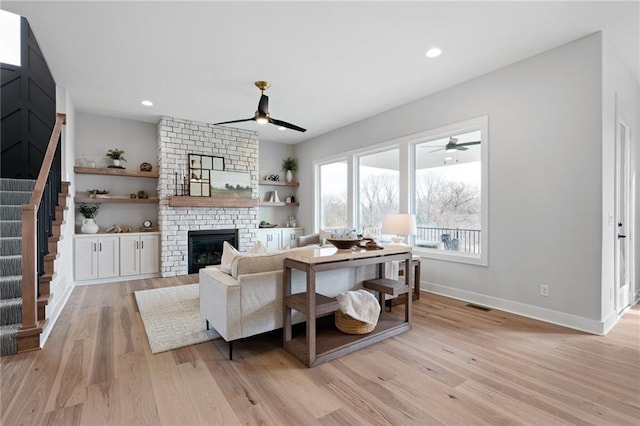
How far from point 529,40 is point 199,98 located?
165 inches

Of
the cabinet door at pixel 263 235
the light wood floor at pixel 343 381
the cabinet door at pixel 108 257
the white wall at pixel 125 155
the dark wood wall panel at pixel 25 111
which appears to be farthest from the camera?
the cabinet door at pixel 263 235

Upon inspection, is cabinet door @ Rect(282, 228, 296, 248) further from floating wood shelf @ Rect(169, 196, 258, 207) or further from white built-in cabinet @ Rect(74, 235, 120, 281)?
white built-in cabinet @ Rect(74, 235, 120, 281)

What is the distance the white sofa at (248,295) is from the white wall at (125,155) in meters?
3.77

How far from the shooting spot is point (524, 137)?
3.40 m

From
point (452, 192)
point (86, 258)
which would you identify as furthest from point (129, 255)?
point (452, 192)

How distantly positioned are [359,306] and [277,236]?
4350 mm

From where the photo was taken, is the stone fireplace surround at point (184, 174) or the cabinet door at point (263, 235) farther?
the cabinet door at point (263, 235)

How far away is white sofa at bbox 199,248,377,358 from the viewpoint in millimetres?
2400

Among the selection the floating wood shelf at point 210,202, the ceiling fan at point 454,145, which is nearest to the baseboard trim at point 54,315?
the floating wood shelf at point 210,202

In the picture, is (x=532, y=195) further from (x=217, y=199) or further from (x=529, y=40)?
(x=217, y=199)

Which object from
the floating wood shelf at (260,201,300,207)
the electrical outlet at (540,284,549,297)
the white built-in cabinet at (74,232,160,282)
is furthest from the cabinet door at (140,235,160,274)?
the electrical outlet at (540,284,549,297)

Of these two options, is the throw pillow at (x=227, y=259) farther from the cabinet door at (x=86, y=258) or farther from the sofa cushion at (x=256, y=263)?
the cabinet door at (x=86, y=258)

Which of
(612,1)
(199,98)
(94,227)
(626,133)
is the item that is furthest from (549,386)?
(94,227)

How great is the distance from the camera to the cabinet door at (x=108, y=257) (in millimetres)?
4941
